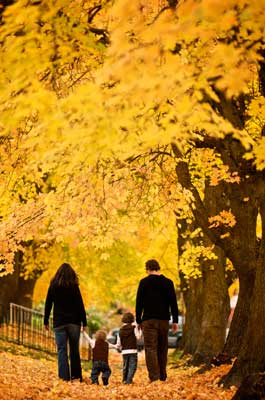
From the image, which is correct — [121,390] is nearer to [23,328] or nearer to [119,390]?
[119,390]

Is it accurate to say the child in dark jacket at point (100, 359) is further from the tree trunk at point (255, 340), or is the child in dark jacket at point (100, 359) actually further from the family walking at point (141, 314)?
the tree trunk at point (255, 340)

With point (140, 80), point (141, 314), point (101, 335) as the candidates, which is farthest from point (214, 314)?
point (140, 80)

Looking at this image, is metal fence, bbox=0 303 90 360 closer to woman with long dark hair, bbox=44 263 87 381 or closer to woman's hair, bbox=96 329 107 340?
woman's hair, bbox=96 329 107 340

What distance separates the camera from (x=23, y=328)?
25.5 meters

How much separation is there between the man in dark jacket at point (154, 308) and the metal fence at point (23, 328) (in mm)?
13054

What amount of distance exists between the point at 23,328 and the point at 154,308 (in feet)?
45.3

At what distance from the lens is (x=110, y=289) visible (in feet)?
120

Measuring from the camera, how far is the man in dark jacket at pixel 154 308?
40.5ft

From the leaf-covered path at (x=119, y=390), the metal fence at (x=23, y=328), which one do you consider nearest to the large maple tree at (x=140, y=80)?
the leaf-covered path at (x=119, y=390)

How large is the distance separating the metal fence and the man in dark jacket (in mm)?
13054

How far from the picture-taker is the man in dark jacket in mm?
12344

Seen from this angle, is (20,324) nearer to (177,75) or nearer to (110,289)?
(110,289)

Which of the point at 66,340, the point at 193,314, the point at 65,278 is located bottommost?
the point at 193,314

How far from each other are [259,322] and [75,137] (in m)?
5.21
